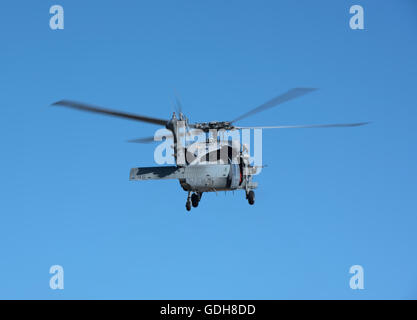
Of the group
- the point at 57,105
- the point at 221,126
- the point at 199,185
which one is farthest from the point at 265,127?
the point at 57,105

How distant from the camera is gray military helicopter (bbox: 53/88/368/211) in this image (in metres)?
30.5

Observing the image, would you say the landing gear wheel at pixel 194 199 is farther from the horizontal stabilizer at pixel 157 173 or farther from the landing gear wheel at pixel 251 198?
the horizontal stabilizer at pixel 157 173

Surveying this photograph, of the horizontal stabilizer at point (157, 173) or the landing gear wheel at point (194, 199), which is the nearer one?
the horizontal stabilizer at point (157, 173)

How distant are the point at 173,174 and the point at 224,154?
13.9 feet

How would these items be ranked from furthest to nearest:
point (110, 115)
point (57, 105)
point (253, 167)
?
point (253, 167), point (110, 115), point (57, 105)

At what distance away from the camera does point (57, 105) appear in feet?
81.1

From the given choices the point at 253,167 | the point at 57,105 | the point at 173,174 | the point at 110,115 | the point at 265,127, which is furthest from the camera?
the point at 253,167

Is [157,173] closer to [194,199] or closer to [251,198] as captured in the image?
[194,199]

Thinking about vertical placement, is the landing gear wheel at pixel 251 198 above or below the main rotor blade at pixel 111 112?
below

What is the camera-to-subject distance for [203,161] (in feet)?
106

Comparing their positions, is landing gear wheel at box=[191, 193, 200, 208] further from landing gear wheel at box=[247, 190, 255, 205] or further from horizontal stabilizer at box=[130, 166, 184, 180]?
horizontal stabilizer at box=[130, 166, 184, 180]

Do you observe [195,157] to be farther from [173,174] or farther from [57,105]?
[57,105]

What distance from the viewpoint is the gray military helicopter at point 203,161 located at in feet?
99.9

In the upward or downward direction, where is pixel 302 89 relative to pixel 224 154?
upward
